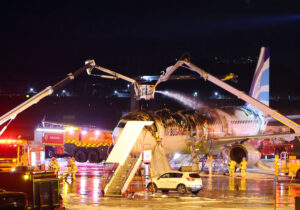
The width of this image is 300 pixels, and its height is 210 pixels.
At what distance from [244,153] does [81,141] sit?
19.6m

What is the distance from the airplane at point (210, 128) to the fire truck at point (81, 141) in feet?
43.8

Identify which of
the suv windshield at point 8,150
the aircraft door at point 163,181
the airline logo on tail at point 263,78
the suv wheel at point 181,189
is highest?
the airline logo on tail at point 263,78

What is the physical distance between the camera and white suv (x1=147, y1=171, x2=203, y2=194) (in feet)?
85.9

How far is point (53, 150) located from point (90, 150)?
24.5 feet

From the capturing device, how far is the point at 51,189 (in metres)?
18.3

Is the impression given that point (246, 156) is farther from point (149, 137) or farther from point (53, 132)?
Result: point (53, 132)

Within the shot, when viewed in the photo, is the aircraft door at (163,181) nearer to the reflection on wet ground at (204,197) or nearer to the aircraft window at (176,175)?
the aircraft window at (176,175)

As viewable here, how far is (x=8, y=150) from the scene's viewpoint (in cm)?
2836

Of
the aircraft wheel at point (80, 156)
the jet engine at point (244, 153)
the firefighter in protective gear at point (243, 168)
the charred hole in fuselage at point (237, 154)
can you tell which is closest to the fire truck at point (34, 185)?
the firefighter in protective gear at point (243, 168)

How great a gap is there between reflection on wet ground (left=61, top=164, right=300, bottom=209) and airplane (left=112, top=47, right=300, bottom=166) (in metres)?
4.53

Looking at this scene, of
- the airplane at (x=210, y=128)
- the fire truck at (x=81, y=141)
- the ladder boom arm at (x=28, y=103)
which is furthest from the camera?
the fire truck at (x=81, y=141)

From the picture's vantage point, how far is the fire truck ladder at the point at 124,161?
85.0ft

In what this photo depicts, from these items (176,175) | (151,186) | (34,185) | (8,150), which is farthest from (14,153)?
(34,185)

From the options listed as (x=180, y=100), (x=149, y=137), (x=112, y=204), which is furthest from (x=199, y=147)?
(x=180, y=100)
